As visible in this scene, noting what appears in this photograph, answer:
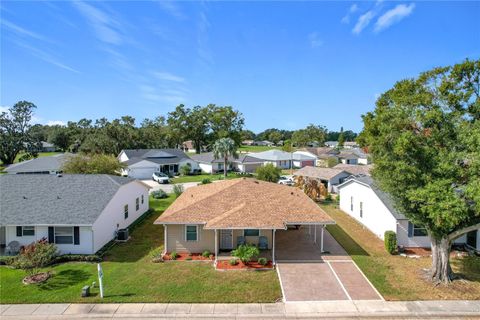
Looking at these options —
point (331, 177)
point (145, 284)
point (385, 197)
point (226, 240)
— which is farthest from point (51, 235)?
point (331, 177)

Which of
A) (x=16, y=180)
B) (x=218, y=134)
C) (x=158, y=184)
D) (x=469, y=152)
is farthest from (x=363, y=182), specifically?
(x=218, y=134)

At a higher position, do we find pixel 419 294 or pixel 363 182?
pixel 363 182

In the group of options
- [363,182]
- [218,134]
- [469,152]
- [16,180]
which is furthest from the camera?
[218,134]

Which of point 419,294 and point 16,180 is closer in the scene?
point 419,294

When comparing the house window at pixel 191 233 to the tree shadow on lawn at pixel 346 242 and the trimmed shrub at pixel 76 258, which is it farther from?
the tree shadow on lawn at pixel 346 242

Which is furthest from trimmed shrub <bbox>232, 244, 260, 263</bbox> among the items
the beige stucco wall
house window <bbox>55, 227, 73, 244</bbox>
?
house window <bbox>55, 227, 73, 244</bbox>

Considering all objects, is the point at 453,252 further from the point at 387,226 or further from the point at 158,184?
the point at 158,184

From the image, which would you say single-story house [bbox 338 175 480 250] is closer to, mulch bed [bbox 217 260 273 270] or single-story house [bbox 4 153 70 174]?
mulch bed [bbox 217 260 273 270]
